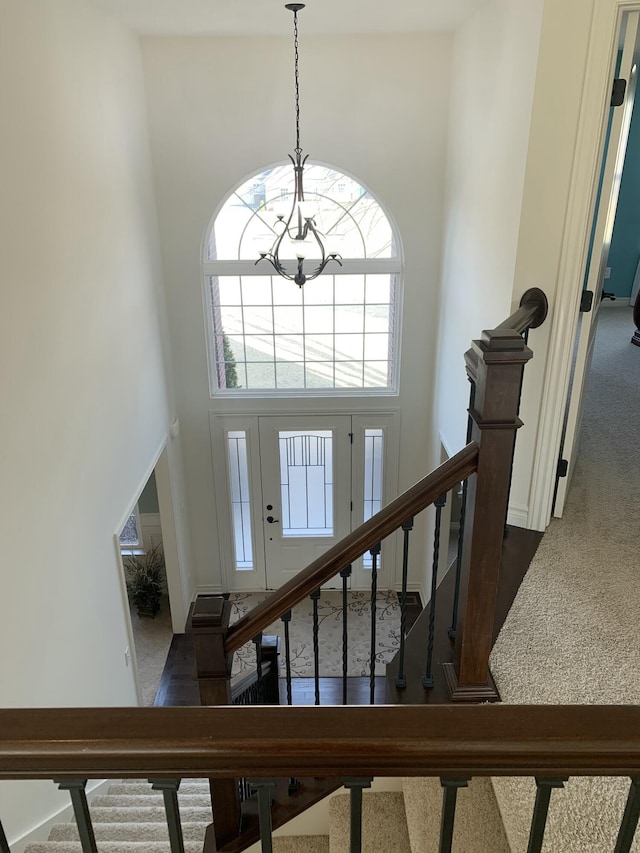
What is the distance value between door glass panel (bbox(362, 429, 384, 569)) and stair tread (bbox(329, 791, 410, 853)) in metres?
4.50

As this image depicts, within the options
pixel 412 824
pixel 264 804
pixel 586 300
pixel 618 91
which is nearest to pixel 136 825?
pixel 412 824

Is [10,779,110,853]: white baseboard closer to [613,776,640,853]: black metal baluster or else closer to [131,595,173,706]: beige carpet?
[131,595,173,706]: beige carpet

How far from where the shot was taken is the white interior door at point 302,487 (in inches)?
255

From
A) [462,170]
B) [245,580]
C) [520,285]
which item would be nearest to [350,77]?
[462,170]

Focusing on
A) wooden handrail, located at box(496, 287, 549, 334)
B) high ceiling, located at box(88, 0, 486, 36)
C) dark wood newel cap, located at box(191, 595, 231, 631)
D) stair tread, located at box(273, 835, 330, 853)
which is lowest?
Answer: stair tread, located at box(273, 835, 330, 853)

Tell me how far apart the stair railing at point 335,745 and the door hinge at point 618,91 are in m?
2.62

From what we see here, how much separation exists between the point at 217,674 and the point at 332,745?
1354mm

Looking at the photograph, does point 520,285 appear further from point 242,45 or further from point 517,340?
point 242,45

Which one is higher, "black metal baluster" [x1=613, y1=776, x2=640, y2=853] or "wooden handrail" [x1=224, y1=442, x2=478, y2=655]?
"black metal baluster" [x1=613, y1=776, x2=640, y2=853]

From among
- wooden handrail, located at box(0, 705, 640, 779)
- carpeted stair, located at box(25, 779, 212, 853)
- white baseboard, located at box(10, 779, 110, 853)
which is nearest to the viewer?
wooden handrail, located at box(0, 705, 640, 779)

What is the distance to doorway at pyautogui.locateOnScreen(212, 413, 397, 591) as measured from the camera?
21.2 feet

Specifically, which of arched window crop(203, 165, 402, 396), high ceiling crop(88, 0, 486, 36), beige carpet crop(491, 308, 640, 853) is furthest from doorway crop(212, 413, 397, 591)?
high ceiling crop(88, 0, 486, 36)

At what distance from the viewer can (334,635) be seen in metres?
6.29

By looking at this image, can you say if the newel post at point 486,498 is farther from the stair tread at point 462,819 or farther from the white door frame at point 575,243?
the white door frame at point 575,243
